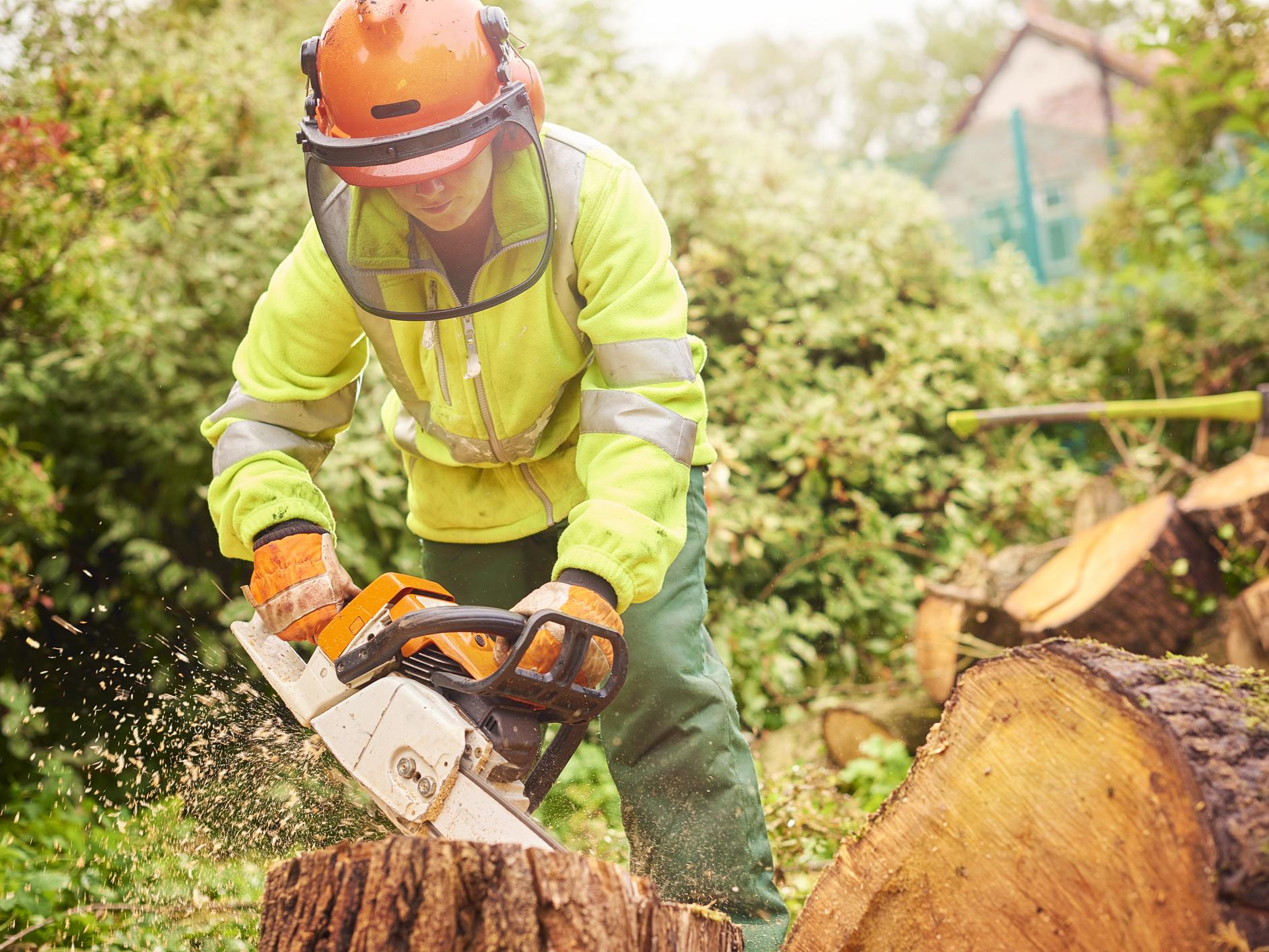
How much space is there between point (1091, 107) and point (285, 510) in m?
23.0

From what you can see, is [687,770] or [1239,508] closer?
[687,770]

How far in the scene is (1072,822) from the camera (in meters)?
1.39

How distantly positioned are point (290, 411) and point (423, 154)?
656mm

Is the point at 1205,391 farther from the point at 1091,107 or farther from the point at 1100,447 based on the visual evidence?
the point at 1091,107

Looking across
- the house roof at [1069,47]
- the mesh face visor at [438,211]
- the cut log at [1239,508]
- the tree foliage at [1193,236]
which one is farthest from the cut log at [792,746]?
the house roof at [1069,47]

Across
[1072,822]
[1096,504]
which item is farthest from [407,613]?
[1096,504]

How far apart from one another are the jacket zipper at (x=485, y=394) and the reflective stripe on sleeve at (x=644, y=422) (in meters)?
Result: 0.24

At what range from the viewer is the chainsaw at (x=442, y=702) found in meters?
1.46

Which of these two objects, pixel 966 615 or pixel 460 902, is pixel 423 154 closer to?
pixel 460 902

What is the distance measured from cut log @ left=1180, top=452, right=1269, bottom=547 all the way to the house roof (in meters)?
16.0

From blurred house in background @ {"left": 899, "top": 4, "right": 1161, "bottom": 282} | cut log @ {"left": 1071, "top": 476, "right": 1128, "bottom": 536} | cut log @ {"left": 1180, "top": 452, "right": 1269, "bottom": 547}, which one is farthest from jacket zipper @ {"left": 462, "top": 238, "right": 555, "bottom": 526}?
blurred house in background @ {"left": 899, "top": 4, "right": 1161, "bottom": 282}

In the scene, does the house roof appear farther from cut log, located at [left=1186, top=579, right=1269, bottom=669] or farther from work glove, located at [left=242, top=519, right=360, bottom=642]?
work glove, located at [left=242, top=519, right=360, bottom=642]

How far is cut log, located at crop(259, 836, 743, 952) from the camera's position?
1255mm

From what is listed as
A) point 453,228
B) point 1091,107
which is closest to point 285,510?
point 453,228
